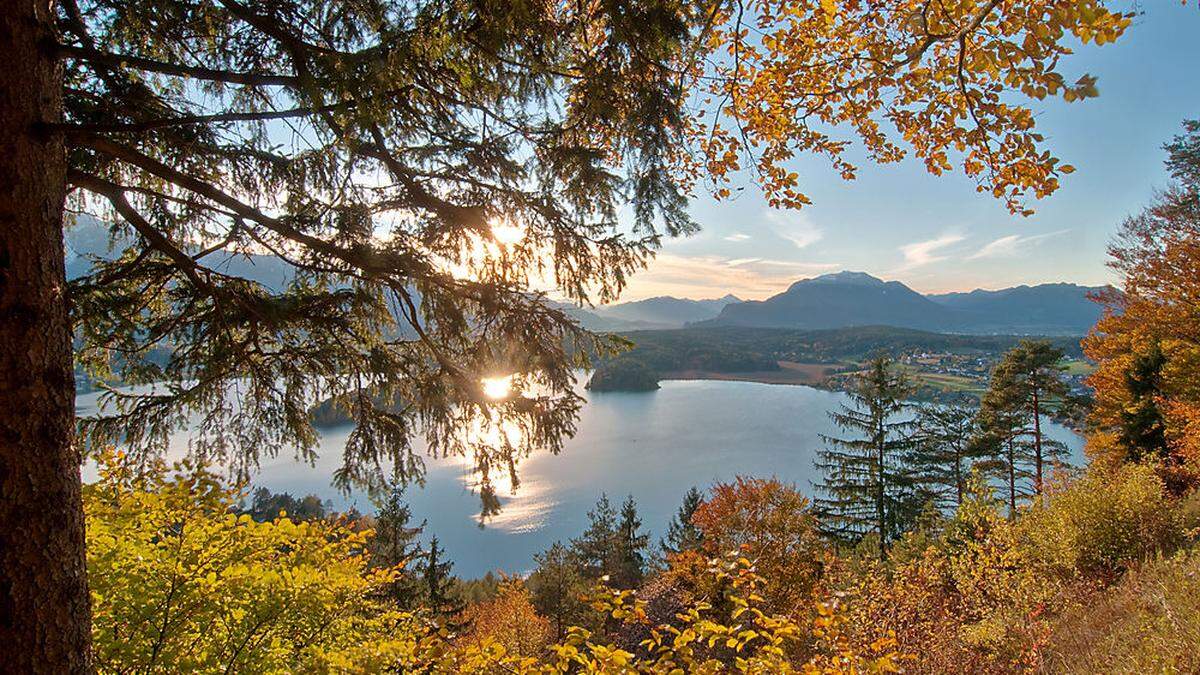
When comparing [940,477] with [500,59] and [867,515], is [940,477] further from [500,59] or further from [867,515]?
[500,59]

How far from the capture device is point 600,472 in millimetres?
42156

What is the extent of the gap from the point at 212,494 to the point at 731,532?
1220 cm

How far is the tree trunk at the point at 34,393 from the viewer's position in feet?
4.70

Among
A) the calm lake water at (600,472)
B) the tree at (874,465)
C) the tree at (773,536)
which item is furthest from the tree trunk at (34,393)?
the calm lake water at (600,472)

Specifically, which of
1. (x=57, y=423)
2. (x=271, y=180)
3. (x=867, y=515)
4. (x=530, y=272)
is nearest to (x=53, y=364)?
(x=57, y=423)

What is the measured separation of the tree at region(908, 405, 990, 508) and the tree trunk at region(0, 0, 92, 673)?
21.7 metres

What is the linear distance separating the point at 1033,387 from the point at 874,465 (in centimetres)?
523

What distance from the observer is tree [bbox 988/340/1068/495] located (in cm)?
1555

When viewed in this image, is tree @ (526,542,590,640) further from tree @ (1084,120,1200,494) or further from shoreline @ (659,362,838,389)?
shoreline @ (659,362,838,389)

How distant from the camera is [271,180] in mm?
3311

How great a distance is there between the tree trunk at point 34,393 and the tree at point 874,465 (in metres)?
17.8

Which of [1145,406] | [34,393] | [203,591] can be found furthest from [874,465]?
[34,393]

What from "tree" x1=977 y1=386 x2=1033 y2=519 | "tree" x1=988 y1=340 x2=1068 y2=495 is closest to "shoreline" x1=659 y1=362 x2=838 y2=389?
"tree" x1=977 y1=386 x2=1033 y2=519

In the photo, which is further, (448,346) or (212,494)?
(448,346)
